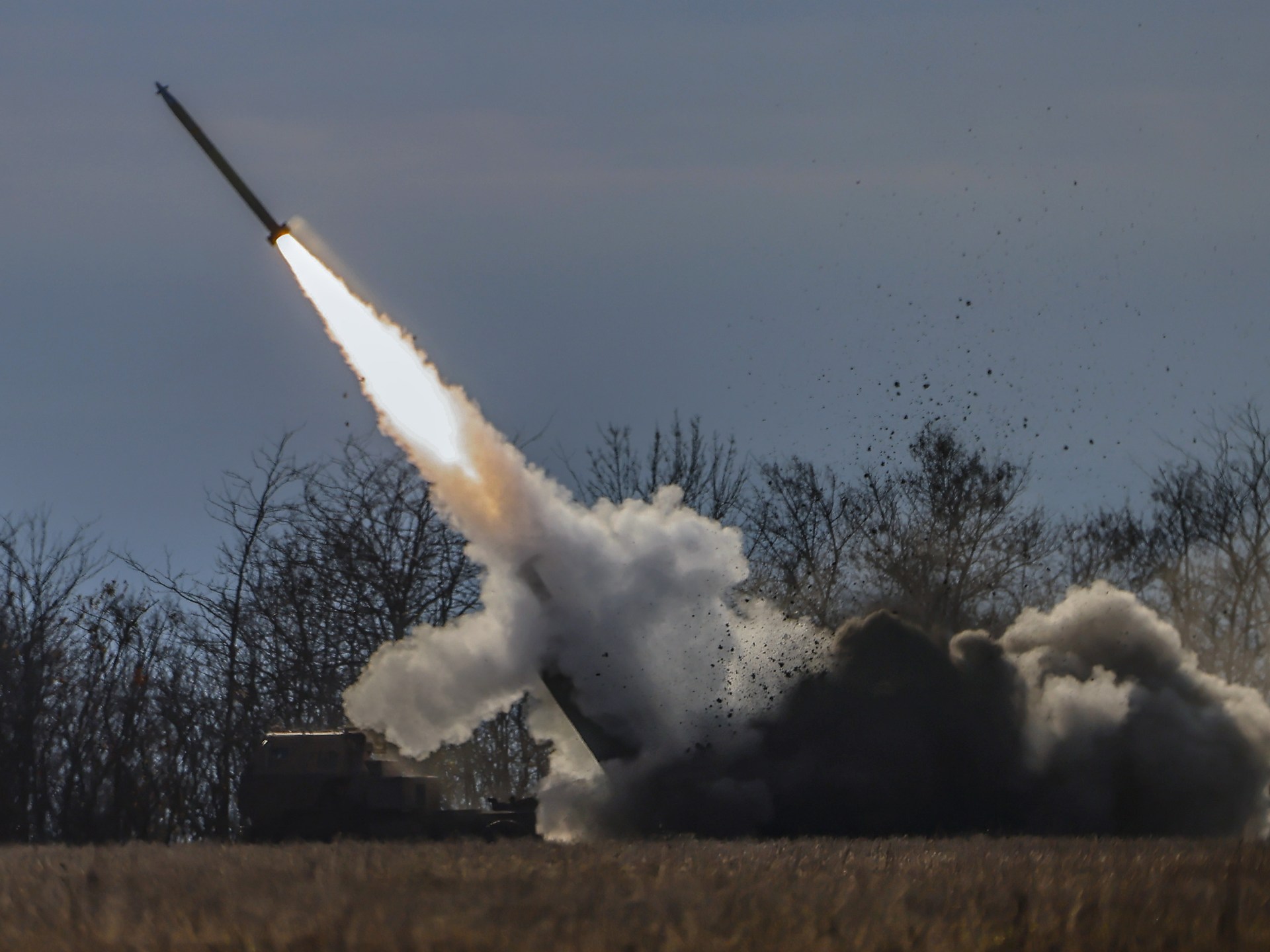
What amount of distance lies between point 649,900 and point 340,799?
48.6 ft

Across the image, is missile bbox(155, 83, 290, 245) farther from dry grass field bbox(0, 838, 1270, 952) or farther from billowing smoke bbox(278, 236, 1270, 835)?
dry grass field bbox(0, 838, 1270, 952)

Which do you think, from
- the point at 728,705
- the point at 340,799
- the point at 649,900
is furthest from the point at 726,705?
the point at 649,900

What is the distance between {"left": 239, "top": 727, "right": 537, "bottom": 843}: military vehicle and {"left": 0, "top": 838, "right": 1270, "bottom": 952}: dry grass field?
681 centimetres

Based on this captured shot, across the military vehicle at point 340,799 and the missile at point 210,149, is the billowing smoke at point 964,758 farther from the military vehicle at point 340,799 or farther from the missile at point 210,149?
the missile at point 210,149

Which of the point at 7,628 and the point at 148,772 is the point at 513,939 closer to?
the point at 148,772

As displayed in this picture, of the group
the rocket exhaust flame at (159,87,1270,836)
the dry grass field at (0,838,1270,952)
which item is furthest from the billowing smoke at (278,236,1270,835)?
the dry grass field at (0,838,1270,952)

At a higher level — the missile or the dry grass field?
the missile

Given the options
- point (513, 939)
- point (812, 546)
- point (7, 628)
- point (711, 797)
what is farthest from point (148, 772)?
point (513, 939)

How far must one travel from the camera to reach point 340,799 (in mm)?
27547

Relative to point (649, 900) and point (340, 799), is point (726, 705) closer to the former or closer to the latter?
point (340, 799)

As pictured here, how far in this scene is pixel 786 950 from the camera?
38.9 ft

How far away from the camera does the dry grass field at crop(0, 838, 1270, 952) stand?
1227 centimetres

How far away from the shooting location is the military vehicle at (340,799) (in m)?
27.4

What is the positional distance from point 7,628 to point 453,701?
1101 inches
